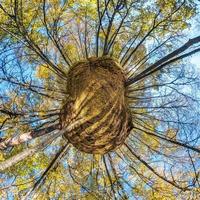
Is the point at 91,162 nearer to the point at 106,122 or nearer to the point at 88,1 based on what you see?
the point at 106,122

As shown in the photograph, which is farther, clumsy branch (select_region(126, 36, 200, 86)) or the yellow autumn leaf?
the yellow autumn leaf

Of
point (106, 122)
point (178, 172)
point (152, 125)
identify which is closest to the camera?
point (106, 122)

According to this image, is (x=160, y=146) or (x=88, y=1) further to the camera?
(x=160, y=146)

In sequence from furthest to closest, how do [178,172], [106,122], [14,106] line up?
[178,172] < [14,106] < [106,122]

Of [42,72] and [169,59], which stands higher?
[42,72]

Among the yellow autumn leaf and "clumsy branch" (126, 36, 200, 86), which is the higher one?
the yellow autumn leaf

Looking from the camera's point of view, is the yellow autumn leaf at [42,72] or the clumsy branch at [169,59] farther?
the yellow autumn leaf at [42,72]

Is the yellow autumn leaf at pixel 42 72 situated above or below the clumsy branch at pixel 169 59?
above

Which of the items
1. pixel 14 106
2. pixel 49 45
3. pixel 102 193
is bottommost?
pixel 102 193

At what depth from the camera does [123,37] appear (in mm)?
11180

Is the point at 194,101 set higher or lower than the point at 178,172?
higher

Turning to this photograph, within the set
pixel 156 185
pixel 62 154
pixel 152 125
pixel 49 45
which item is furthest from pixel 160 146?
pixel 49 45

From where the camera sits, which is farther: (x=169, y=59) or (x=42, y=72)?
(x=42, y=72)

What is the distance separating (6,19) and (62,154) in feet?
11.8
